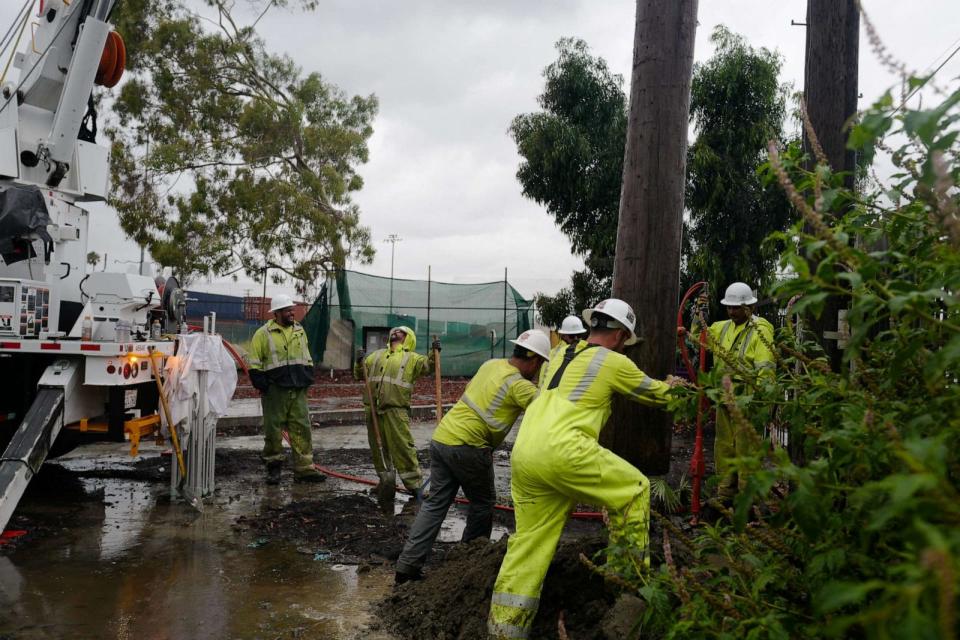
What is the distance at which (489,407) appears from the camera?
4781 mm

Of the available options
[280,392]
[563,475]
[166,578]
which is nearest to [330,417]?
[280,392]

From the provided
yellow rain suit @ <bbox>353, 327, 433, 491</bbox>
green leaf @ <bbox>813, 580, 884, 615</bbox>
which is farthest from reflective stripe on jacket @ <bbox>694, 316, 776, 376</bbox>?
green leaf @ <bbox>813, 580, 884, 615</bbox>

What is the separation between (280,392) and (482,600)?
468 cm

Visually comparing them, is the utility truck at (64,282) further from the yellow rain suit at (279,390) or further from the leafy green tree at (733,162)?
the leafy green tree at (733,162)

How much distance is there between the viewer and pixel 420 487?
278 inches

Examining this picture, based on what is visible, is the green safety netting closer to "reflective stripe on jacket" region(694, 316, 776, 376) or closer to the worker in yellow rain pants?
"reflective stripe on jacket" region(694, 316, 776, 376)

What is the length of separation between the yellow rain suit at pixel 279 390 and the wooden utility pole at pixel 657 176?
4.50m

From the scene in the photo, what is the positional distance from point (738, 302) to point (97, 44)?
614 centimetres

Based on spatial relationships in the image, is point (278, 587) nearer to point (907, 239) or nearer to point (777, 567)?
point (777, 567)

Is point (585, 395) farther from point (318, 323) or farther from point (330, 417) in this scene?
point (318, 323)

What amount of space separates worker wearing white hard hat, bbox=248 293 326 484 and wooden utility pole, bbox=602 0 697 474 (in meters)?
4.52

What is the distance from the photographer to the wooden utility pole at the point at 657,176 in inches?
177

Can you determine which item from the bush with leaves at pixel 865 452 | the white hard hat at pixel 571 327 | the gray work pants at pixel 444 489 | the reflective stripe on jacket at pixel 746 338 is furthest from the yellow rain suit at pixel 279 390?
the bush with leaves at pixel 865 452

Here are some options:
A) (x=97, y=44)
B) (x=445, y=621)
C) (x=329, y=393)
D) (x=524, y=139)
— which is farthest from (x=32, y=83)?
(x=524, y=139)
